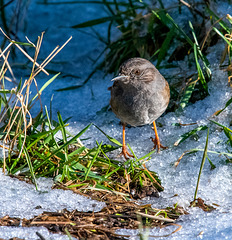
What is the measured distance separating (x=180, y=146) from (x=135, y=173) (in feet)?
2.28

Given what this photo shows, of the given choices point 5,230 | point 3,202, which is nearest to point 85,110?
point 3,202

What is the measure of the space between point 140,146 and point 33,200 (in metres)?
1.56

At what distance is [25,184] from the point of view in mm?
3588

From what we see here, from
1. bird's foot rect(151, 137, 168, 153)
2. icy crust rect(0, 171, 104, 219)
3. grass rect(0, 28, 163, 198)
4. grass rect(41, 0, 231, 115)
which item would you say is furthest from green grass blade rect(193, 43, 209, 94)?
icy crust rect(0, 171, 104, 219)

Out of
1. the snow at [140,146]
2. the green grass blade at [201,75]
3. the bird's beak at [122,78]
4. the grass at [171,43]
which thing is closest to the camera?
the snow at [140,146]

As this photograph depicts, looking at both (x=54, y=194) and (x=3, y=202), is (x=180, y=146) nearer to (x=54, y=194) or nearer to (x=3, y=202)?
(x=54, y=194)

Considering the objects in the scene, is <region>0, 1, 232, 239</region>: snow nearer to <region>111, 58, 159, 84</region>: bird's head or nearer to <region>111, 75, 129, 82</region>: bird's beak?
<region>111, 58, 159, 84</region>: bird's head

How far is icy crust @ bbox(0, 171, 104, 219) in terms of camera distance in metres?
3.24

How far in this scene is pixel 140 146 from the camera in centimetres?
454

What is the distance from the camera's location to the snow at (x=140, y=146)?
323cm

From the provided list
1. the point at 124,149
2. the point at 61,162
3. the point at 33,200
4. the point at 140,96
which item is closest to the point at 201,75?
the point at 140,96

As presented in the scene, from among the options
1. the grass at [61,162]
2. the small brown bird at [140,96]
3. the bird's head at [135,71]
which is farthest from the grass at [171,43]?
the grass at [61,162]

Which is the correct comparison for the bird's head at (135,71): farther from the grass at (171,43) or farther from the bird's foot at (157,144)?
the bird's foot at (157,144)

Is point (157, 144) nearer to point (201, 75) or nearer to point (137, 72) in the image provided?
point (137, 72)
